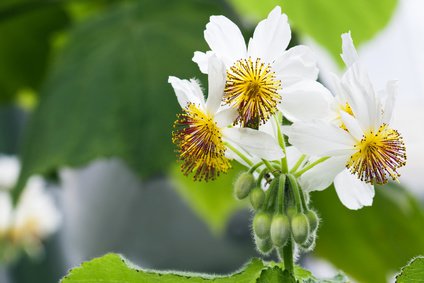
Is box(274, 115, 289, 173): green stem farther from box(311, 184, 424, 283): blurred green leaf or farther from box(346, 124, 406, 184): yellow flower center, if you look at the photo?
box(311, 184, 424, 283): blurred green leaf

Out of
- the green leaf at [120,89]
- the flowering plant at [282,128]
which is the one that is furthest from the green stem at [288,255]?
the green leaf at [120,89]

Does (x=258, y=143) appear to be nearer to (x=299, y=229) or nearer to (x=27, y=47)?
(x=299, y=229)

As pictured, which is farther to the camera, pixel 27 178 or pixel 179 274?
pixel 27 178

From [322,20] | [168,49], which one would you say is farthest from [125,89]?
[322,20]

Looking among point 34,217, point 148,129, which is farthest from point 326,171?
point 34,217

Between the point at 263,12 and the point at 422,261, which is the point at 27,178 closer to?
the point at 263,12
